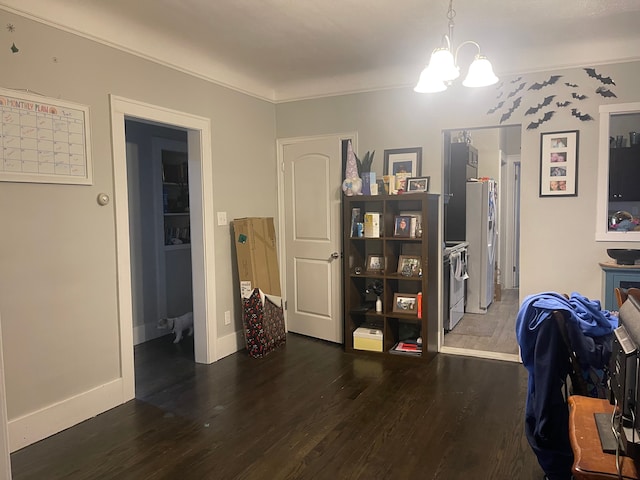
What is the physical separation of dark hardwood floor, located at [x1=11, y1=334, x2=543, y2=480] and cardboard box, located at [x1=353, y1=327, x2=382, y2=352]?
0.64 feet

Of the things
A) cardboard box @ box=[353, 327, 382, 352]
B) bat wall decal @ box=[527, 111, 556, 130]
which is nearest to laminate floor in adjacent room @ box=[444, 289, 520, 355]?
cardboard box @ box=[353, 327, 382, 352]

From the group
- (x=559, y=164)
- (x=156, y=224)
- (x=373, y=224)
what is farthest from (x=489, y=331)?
(x=156, y=224)

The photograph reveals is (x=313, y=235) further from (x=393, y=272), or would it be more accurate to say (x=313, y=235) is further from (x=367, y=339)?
(x=367, y=339)

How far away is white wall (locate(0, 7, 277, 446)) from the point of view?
2.63 metres

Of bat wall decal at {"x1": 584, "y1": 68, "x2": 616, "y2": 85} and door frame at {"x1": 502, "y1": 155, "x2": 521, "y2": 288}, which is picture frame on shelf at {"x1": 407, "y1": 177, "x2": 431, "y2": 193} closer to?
bat wall decal at {"x1": 584, "y1": 68, "x2": 616, "y2": 85}

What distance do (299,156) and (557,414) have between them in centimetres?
334

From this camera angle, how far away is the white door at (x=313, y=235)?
454cm

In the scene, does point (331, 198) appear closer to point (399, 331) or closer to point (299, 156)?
point (299, 156)

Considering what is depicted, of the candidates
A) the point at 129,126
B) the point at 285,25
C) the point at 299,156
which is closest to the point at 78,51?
the point at 285,25

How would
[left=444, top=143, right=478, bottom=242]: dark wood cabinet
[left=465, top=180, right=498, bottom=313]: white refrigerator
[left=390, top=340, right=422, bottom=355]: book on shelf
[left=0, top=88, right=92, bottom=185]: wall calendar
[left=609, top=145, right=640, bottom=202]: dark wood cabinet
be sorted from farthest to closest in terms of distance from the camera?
[left=465, top=180, right=498, bottom=313]: white refrigerator
[left=444, top=143, right=478, bottom=242]: dark wood cabinet
[left=390, top=340, right=422, bottom=355]: book on shelf
[left=609, top=145, right=640, bottom=202]: dark wood cabinet
[left=0, top=88, right=92, bottom=185]: wall calendar

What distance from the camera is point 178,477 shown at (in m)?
2.37

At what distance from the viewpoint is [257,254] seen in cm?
432

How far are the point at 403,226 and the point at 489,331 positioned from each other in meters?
1.71

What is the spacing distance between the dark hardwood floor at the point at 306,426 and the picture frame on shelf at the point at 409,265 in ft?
2.45
